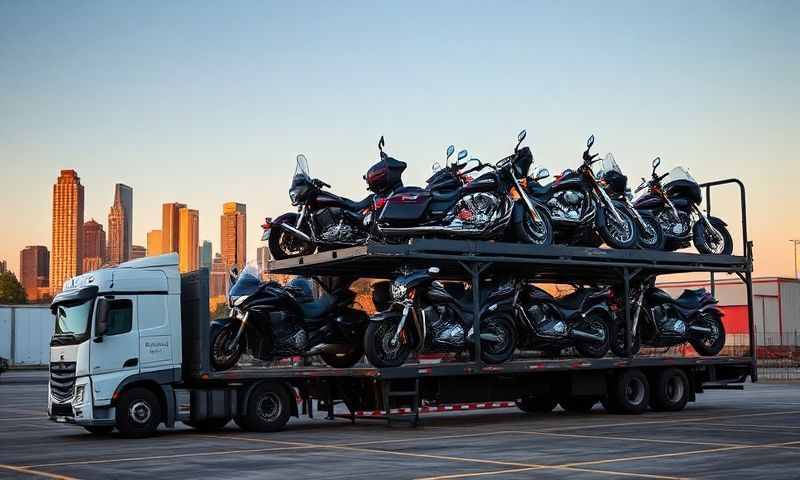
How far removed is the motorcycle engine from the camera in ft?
70.1

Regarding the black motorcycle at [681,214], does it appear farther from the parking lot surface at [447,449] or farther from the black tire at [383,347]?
the black tire at [383,347]

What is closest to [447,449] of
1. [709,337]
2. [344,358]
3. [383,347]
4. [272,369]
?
[383,347]

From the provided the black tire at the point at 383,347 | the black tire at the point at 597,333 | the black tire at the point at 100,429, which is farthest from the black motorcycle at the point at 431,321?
the black tire at the point at 100,429

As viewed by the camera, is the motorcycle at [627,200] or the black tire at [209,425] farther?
the motorcycle at [627,200]

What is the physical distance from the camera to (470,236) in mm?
19703

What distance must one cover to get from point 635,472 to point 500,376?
8.52 metres

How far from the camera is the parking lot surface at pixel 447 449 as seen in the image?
12.2 m

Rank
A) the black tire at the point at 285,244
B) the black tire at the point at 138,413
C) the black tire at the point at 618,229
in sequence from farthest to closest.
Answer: the black tire at the point at 618,229
the black tire at the point at 285,244
the black tire at the point at 138,413

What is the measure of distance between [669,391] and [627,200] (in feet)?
14.0

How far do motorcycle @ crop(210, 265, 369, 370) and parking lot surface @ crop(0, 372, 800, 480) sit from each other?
143cm

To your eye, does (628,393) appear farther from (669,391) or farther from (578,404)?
→ (578,404)

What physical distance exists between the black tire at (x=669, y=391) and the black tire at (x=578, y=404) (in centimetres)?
132

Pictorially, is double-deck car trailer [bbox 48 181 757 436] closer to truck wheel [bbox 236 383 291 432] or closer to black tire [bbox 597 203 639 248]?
truck wheel [bbox 236 383 291 432]

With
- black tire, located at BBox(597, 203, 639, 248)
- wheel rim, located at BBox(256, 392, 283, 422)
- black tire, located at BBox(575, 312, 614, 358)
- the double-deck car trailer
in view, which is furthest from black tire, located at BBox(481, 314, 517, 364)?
wheel rim, located at BBox(256, 392, 283, 422)
